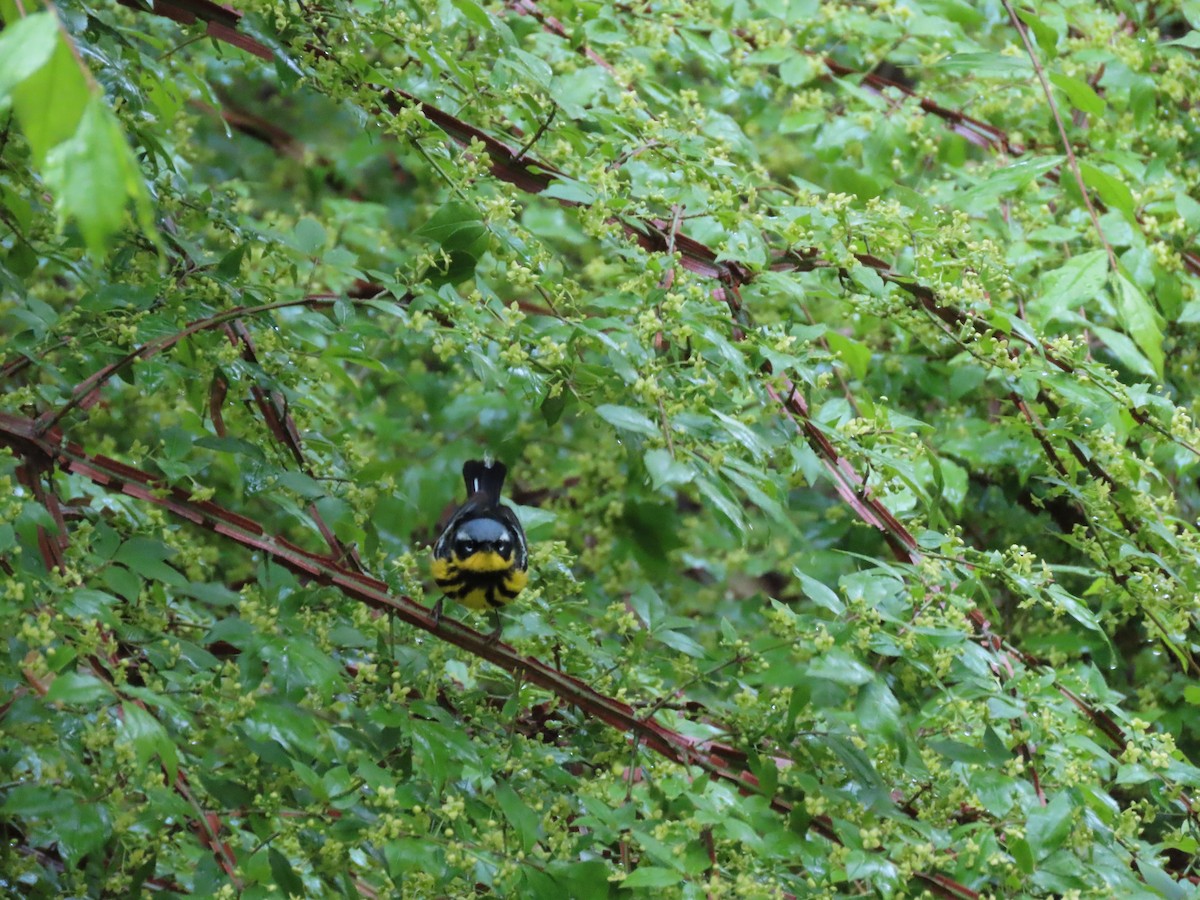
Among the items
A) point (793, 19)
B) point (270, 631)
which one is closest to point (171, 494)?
point (270, 631)

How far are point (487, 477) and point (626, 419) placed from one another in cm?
106

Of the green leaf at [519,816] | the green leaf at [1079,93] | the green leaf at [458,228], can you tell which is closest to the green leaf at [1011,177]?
the green leaf at [1079,93]

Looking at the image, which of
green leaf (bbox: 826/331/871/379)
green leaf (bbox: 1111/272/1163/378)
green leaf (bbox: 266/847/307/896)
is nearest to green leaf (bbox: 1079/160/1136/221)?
green leaf (bbox: 1111/272/1163/378)

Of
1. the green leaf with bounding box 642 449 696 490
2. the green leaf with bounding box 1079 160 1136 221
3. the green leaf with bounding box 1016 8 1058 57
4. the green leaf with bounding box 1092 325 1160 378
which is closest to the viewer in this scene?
the green leaf with bounding box 642 449 696 490

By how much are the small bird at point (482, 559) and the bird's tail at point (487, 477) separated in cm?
9

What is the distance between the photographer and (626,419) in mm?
1432

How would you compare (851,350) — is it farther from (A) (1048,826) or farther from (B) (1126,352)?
(A) (1048,826)

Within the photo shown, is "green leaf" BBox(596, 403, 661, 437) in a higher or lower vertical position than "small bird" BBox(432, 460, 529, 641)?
higher

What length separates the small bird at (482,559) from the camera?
1964 millimetres

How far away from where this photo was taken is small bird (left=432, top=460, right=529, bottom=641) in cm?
196

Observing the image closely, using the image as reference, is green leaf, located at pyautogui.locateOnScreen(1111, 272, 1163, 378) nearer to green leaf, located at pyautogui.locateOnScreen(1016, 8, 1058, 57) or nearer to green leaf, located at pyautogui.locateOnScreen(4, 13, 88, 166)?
green leaf, located at pyautogui.locateOnScreen(1016, 8, 1058, 57)

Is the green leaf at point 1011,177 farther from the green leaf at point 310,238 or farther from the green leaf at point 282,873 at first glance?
the green leaf at point 282,873

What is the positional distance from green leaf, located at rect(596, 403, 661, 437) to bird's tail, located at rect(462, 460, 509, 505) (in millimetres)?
925

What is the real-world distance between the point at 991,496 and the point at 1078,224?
0.78m
